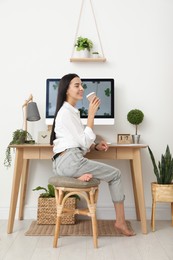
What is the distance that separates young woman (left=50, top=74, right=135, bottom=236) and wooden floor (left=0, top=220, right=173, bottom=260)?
194 millimetres

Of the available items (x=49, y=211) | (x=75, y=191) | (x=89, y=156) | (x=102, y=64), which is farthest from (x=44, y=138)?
(x=102, y=64)

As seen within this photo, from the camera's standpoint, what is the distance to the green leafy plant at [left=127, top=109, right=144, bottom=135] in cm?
329

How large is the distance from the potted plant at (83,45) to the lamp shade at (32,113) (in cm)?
71

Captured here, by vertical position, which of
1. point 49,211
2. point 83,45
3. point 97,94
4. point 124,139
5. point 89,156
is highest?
point 83,45

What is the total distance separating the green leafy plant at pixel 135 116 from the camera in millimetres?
3291

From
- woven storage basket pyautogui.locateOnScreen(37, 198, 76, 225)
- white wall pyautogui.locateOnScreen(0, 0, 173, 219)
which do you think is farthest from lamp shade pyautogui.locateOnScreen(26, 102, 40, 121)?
woven storage basket pyautogui.locateOnScreen(37, 198, 76, 225)

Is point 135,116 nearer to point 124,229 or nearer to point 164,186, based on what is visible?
point 164,186

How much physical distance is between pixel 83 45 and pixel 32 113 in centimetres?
83

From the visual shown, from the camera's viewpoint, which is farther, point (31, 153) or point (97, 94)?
point (97, 94)

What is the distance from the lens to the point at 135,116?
3.29 m

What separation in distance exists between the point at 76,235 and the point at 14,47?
191 centimetres

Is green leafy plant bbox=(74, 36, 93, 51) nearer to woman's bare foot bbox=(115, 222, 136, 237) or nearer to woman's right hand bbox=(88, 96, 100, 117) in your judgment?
woman's right hand bbox=(88, 96, 100, 117)

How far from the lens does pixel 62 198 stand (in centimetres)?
255

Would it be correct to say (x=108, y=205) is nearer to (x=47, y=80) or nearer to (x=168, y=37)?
(x=47, y=80)
